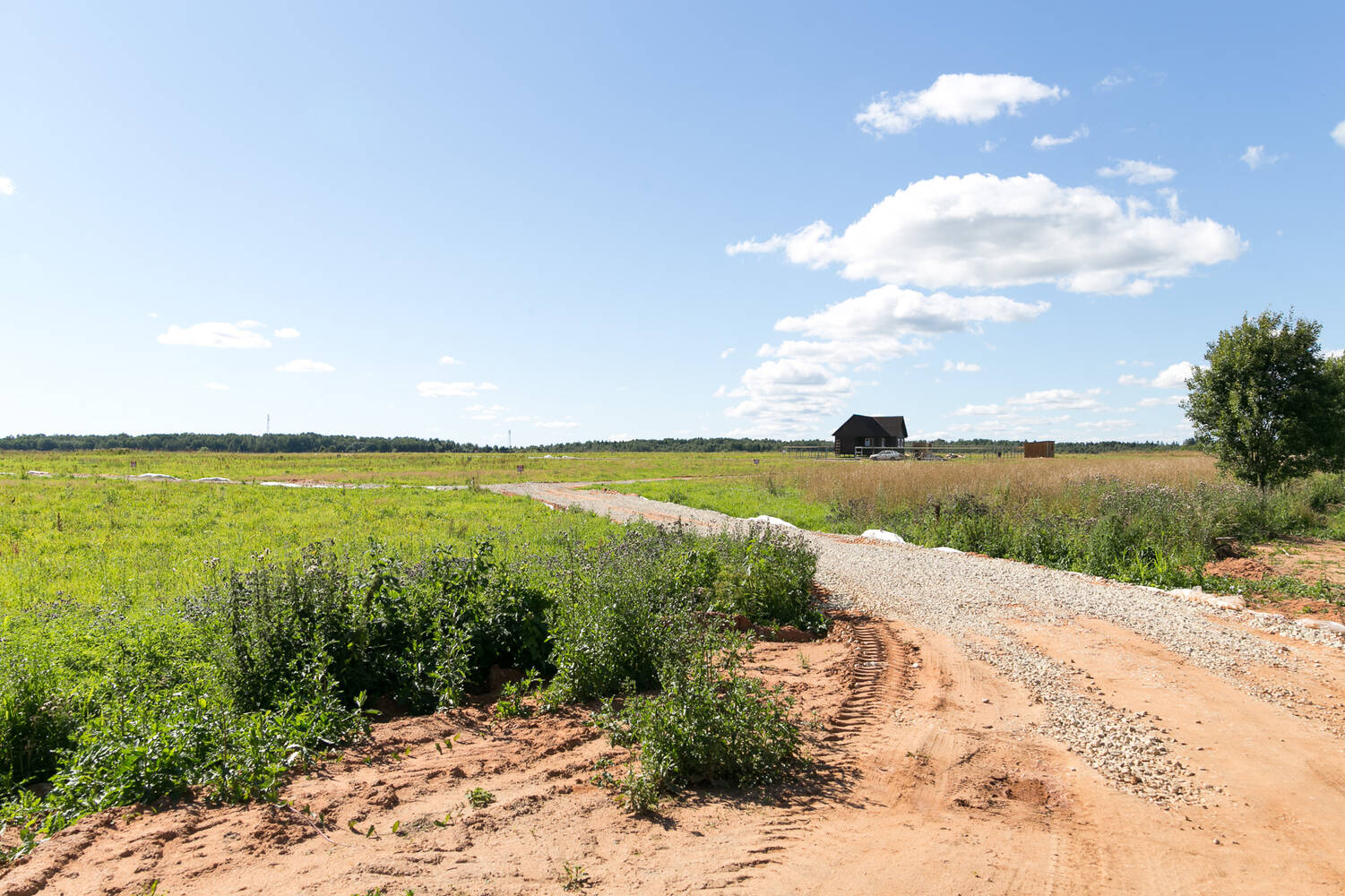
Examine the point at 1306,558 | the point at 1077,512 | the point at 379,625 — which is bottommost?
the point at 1306,558

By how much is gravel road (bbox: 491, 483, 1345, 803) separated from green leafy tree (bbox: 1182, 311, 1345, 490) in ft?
30.5

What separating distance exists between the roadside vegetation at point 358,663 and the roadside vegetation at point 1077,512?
6.35 meters

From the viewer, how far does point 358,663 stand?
6012 millimetres

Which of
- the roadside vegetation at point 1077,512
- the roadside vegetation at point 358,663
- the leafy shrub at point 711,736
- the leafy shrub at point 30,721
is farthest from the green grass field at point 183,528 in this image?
the roadside vegetation at point 1077,512

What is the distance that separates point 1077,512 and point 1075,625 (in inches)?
350

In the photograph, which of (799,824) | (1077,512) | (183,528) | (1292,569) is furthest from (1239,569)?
(183,528)

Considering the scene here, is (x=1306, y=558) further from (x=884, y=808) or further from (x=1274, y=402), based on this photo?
(x=884, y=808)

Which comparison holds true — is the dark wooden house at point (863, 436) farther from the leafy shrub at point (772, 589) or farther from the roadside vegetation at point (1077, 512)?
the leafy shrub at point (772, 589)

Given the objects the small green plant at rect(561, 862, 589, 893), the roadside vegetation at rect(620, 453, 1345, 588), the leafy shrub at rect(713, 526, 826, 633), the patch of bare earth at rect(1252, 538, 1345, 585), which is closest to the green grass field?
the leafy shrub at rect(713, 526, 826, 633)

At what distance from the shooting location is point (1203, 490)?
15297 mm

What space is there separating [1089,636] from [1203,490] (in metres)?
10.1

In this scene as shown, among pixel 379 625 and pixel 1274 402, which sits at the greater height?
pixel 1274 402

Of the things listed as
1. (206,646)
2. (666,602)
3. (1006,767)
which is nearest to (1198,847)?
(1006,767)

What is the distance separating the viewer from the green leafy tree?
16453mm
